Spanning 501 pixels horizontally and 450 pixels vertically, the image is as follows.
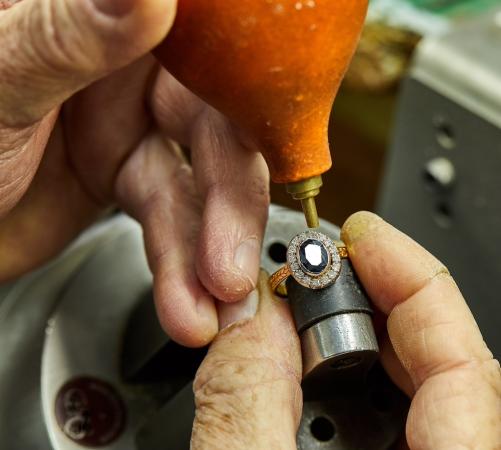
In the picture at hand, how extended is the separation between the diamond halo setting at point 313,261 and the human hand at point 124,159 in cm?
5

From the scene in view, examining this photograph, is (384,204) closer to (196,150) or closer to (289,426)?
(196,150)

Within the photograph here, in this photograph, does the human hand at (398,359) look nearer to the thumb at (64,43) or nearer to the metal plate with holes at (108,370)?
the metal plate with holes at (108,370)

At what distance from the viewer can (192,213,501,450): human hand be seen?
479mm

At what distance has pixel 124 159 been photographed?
29.4 inches

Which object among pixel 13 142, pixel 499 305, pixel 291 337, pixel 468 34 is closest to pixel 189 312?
pixel 291 337

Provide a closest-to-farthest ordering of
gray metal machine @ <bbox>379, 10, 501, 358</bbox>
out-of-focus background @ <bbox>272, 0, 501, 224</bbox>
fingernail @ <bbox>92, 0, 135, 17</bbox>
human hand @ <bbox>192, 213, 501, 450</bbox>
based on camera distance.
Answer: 1. fingernail @ <bbox>92, 0, 135, 17</bbox>
2. human hand @ <bbox>192, 213, 501, 450</bbox>
3. gray metal machine @ <bbox>379, 10, 501, 358</bbox>
4. out-of-focus background @ <bbox>272, 0, 501, 224</bbox>

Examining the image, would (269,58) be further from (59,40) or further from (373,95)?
(373,95)

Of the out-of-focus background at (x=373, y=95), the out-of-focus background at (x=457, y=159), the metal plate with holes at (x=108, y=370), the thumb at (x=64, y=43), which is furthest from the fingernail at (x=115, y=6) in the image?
the out-of-focus background at (x=373, y=95)

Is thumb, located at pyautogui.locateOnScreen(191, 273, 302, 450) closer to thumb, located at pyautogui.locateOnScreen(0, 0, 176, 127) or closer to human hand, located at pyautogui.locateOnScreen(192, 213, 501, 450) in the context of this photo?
human hand, located at pyautogui.locateOnScreen(192, 213, 501, 450)

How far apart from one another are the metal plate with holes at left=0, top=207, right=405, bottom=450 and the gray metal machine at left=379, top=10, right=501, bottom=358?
237 millimetres

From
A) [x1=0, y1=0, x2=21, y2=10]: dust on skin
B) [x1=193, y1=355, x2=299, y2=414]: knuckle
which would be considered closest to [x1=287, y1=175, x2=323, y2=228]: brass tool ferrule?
[x1=193, y1=355, x2=299, y2=414]: knuckle

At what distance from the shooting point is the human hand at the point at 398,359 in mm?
479

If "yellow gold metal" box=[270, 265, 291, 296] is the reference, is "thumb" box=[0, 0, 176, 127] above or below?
above

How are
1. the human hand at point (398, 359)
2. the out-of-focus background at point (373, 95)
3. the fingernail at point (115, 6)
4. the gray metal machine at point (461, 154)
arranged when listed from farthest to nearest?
the out-of-focus background at point (373, 95)
the gray metal machine at point (461, 154)
the human hand at point (398, 359)
the fingernail at point (115, 6)
